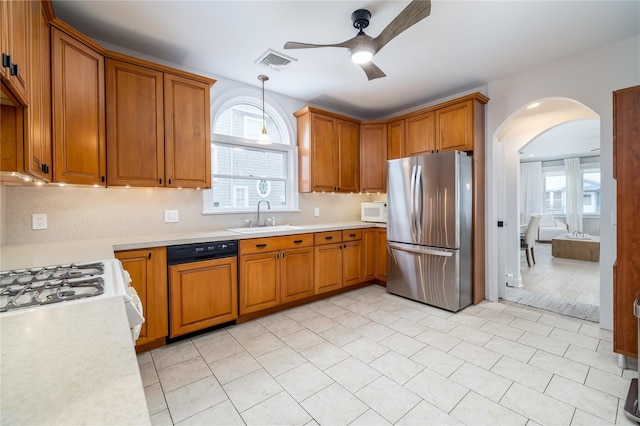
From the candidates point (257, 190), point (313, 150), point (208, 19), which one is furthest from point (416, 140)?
point (208, 19)

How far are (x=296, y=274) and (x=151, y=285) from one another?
1.45 metres

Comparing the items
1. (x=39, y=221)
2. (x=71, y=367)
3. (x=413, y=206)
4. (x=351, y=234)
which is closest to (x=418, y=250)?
(x=413, y=206)

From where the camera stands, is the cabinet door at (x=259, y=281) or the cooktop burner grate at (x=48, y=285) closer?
the cooktop burner grate at (x=48, y=285)

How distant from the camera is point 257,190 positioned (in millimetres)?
3652

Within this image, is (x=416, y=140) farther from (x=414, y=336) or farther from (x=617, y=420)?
(x=617, y=420)

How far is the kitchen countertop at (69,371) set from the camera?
0.48m

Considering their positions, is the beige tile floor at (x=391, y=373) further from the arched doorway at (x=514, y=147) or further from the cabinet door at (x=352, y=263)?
the arched doorway at (x=514, y=147)

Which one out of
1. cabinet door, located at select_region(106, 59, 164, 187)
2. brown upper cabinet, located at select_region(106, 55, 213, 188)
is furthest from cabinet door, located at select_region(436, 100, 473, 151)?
cabinet door, located at select_region(106, 59, 164, 187)

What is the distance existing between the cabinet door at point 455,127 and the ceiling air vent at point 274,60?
198 centimetres

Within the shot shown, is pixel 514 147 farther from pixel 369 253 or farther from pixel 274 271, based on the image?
pixel 274 271

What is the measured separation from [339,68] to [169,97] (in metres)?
1.72

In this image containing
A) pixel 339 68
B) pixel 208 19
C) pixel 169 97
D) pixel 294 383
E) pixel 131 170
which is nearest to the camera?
pixel 294 383

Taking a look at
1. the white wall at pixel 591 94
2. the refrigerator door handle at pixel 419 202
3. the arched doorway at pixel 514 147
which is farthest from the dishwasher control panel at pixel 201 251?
the arched doorway at pixel 514 147

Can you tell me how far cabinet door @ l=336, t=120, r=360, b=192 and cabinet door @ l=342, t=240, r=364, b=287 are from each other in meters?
0.84
